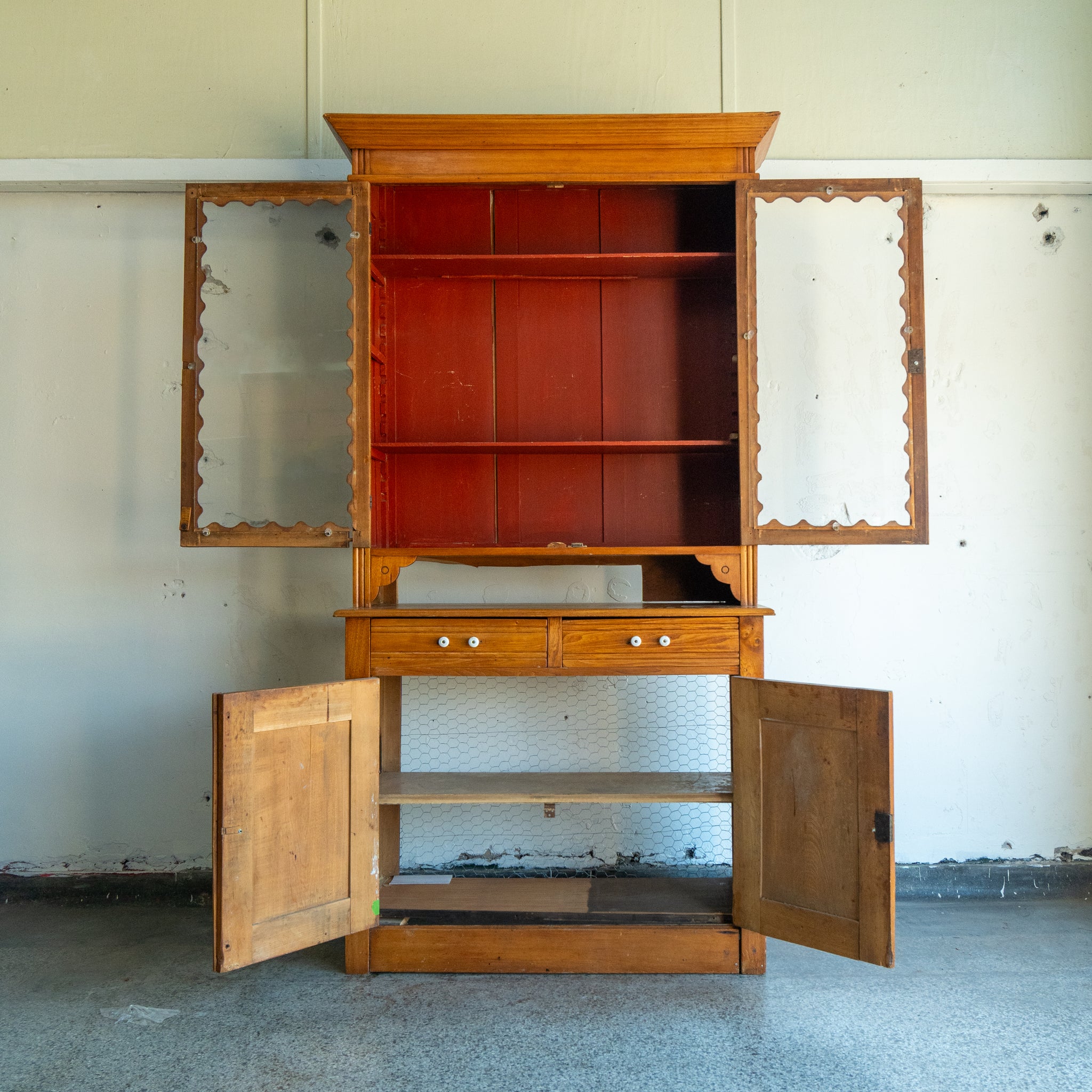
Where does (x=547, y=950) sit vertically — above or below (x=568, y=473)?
below

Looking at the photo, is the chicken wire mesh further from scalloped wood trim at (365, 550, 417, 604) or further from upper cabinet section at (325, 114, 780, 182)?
upper cabinet section at (325, 114, 780, 182)

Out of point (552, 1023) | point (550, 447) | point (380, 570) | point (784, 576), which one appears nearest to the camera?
point (552, 1023)

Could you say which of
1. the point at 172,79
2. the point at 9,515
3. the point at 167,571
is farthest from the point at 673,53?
the point at 9,515

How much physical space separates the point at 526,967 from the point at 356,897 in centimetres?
51

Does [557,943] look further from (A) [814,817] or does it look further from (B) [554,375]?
(B) [554,375]

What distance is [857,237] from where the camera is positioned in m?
2.83

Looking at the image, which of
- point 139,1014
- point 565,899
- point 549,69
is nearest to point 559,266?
point 549,69

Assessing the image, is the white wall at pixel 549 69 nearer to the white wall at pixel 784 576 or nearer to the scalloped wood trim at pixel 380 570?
the white wall at pixel 784 576

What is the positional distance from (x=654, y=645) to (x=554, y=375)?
1.03 metres

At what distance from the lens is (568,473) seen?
2764 mm

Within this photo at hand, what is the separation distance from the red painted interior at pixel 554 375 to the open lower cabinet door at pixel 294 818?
0.78 meters

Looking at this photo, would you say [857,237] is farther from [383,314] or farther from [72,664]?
[72,664]

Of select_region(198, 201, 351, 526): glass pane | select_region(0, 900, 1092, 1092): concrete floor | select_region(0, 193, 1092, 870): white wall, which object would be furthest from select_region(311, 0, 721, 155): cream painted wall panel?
select_region(0, 900, 1092, 1092): concrete floor

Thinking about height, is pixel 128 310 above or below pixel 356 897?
above
